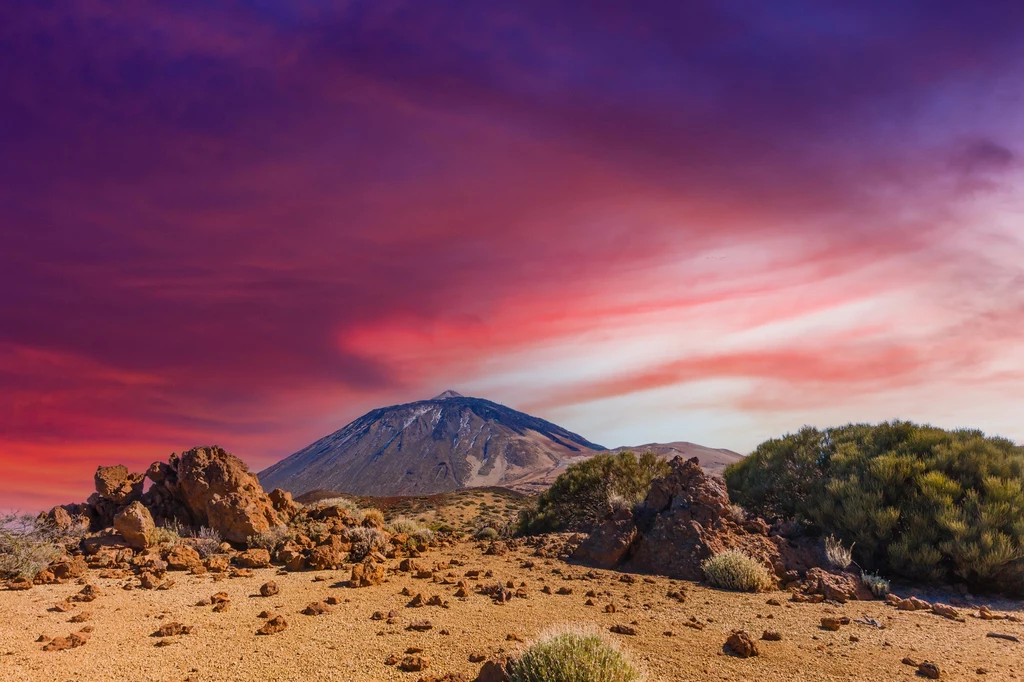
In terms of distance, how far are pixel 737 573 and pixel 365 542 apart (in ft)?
28.1

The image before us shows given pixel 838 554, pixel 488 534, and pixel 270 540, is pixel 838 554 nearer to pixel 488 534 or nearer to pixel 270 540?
pixel 488 534

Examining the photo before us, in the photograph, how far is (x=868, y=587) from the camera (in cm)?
1091

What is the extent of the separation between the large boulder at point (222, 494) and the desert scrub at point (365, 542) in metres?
2.24

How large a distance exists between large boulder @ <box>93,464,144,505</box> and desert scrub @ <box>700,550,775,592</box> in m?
15.1

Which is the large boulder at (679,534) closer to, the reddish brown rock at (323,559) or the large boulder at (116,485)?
the reddish brown rock at (323,559)

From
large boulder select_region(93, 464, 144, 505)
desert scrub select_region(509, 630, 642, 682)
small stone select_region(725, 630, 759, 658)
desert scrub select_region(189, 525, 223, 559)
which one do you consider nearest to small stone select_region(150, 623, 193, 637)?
desert scrub select_region(509, 630, 642, 682)

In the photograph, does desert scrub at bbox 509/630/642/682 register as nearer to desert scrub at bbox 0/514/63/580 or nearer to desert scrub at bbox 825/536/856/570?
desert scrub at bbox 825/536/856/570

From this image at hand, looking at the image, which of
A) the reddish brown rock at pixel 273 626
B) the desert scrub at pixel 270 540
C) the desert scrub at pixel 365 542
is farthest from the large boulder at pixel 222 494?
the reddish brown rock at pixel 273 626

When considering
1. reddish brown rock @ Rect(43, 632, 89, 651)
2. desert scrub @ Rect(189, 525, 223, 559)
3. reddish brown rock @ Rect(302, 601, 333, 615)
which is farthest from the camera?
desert scrub @ Rect(189, 525, 223, 559)

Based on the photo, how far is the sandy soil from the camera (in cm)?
629

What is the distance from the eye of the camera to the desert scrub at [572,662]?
5.02 meters

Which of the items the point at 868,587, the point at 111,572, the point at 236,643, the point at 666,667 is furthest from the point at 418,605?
the point at 868,587

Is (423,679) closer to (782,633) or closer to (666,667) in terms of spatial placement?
(666,667)

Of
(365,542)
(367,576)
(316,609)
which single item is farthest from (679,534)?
(316,609)
